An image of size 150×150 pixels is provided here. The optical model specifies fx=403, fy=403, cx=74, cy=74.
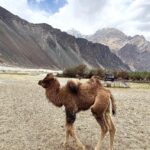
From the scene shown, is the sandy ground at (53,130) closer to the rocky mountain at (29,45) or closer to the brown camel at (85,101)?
the brown camel at (85,101)

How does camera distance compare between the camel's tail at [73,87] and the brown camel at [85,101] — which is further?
the camel's tail at [73,87]

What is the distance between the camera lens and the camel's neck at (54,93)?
9.38 metres

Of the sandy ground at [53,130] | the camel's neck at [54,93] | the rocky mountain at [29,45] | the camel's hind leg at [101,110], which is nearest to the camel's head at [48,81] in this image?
the camel's neck at [54,93]

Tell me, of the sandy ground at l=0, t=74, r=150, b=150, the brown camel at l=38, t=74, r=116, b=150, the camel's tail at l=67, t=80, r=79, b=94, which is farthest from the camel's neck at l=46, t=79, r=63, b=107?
the sandy ground at l=0, t=74, r=150, b=150

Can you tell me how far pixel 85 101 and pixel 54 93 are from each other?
0.80 meters

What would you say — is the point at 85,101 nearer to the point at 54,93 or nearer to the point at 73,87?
the point at 73,87

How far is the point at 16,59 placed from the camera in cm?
15262

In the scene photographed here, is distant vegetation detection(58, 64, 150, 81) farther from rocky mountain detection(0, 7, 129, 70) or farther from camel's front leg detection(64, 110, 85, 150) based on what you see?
rocky mountain detection(0, 7, 129, 70)

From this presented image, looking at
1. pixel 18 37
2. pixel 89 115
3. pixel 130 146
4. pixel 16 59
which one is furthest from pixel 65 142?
pixel 18 37

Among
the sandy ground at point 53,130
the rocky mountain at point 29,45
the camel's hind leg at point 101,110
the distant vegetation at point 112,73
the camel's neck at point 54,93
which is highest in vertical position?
the rocky mountain at point 29,45

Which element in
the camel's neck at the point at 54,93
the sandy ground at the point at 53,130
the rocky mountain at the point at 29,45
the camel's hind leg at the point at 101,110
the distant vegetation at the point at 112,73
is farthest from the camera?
the rocky mountain at the point at 29,45

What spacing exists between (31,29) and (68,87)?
18183 cm

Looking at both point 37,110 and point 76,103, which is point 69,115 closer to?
point 76,103

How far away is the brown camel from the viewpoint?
9.03 metres
